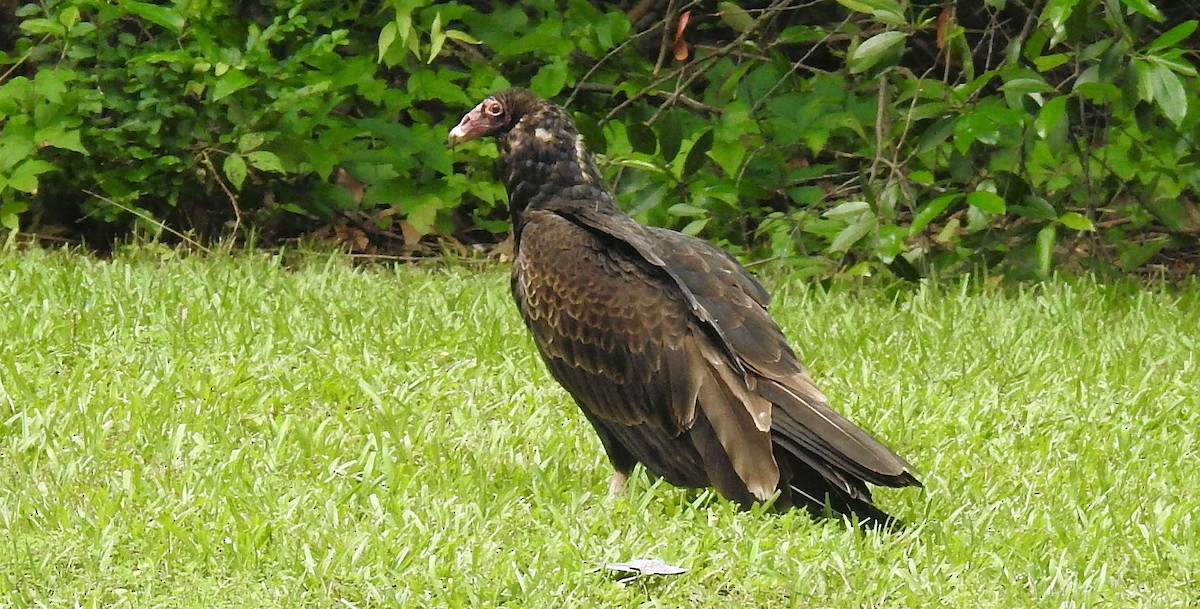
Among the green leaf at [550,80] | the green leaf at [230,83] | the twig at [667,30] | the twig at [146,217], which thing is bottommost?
the twig at [146,217]

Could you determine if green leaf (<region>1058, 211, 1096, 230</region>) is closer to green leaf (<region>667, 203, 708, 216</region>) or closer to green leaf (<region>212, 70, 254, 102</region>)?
green leaf (<region>667, 203, 708, 216</region>)

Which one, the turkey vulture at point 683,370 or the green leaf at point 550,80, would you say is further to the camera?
the green leaf at point 550,80

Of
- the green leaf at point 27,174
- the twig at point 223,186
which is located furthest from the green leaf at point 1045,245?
the green leaf at point 27,174

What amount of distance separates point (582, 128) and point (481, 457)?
238 cm

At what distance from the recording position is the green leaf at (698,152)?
6.82 meters

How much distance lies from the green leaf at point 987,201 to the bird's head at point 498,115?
7.12 ft

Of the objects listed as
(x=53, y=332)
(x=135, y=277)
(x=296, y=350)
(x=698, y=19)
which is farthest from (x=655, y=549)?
(x=698, y=19)

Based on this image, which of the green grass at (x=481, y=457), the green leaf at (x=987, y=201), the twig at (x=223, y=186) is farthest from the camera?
the twig at (x=223, y=186)

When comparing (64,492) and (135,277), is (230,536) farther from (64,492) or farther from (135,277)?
(135,277)

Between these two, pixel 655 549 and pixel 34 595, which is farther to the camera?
pixel 655 549

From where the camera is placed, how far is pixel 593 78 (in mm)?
8086

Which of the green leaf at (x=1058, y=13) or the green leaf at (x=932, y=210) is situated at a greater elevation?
the green leaf at (x=1058, y=13)

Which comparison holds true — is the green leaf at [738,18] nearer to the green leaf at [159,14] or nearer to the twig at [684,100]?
the twig at [684,100]

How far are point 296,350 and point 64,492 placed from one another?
1481mm
